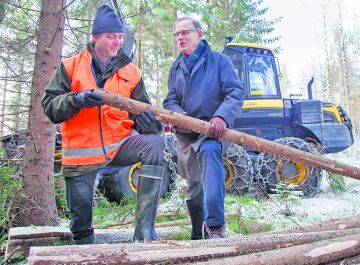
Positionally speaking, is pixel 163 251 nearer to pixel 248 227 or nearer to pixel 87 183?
pixel 87 183

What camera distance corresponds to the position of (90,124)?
3625 millimetres

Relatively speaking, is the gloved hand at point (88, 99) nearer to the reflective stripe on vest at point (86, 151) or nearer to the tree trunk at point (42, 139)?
the reflective stripe on vest at point (86, 151)

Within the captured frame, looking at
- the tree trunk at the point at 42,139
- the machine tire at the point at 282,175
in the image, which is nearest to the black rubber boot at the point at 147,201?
the tree trunk at the point at 42,139

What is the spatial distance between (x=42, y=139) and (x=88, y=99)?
1.93 m

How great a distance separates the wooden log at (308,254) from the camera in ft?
7.84

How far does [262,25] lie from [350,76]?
71.7 ft

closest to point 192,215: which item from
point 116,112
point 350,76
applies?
point 116,112

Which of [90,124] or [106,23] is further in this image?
[106,23]

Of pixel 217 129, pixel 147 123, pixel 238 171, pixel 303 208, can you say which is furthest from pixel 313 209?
pixel 147 123

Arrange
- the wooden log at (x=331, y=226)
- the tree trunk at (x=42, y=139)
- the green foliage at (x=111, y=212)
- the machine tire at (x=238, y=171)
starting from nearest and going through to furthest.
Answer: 1. the wooden log at (x=331, y=226)
2. the tree trunk at (x=42, y=139)
3. the green foliage at (x=111, y=212)
4. the machine tire at (x=238, y=171)

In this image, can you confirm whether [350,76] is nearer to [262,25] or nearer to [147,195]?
[262,25]

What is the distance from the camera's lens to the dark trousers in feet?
11.9

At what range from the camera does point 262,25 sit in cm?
2217

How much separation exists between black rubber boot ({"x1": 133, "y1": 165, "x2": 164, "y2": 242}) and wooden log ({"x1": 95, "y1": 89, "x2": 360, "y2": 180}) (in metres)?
0.49
